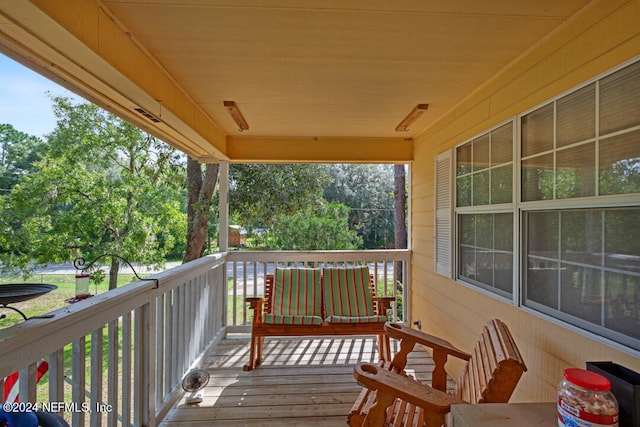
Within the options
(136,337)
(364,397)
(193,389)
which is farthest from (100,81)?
(364,397)

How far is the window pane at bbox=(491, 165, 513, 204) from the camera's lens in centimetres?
218

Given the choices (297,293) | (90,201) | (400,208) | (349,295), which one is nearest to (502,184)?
(349,295)

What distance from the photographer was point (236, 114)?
3059mm

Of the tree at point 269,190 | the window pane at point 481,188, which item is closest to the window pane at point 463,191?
the window pane at point 481,188

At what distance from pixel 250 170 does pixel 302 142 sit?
3232mm

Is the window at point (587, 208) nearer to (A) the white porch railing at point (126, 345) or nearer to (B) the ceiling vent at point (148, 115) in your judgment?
(A) the white porch railing at point (126, 345)

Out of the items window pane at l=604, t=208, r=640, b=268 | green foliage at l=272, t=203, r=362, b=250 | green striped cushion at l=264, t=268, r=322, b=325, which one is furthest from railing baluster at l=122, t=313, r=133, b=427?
green foliage at l=272, t=203, r=362, b=250

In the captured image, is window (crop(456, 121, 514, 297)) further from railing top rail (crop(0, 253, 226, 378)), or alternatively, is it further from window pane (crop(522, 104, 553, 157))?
railing top rail (crop(0, 253, 226, 378))

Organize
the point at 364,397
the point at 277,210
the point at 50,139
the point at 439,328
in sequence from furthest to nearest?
the point at 277,210, the point at 50,139, the point at 439,328, the point at 364,397

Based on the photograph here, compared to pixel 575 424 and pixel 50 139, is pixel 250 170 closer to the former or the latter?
pixel 50 139

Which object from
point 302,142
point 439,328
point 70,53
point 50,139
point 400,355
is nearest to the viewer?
point 70,53

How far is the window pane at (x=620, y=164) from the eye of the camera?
1.32 m

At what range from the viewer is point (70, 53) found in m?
1.46

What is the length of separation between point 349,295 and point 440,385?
143cm
